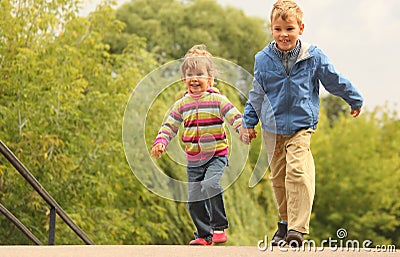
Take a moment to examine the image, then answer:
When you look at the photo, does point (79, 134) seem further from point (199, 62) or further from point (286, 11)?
point (286, 11)

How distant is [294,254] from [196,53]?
1.91 metres

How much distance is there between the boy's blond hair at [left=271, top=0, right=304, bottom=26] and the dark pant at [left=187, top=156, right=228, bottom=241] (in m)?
1.16

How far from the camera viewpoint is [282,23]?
605 centimetres

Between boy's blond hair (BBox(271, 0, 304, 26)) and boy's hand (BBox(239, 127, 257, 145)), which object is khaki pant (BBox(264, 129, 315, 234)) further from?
boy's blond hair (BBox(271, 0, 304, 26))

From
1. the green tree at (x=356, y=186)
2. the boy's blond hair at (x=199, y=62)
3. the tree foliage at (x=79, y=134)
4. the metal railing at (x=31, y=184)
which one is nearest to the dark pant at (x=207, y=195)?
the boy's blond hair at (x=199, y=62)

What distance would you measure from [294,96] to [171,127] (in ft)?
3.41

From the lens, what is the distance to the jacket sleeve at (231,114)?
21.0ft

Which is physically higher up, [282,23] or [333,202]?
[282,23]

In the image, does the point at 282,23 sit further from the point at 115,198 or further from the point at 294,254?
the point at 115,198

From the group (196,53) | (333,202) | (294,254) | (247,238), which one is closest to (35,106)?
(247,238)

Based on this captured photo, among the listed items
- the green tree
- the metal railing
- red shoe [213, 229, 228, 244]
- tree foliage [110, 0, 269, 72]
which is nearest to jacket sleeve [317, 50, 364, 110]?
red shoe [213, 229, 228, 244]

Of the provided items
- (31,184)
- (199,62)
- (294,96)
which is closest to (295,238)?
(294,96)

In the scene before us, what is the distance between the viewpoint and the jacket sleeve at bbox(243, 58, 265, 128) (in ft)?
20.5

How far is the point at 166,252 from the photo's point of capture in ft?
18.1
